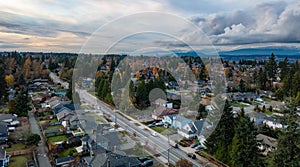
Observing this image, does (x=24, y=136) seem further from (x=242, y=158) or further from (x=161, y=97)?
(x=161, y=97)

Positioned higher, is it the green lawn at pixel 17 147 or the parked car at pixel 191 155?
the green lawn at pixel 17 147

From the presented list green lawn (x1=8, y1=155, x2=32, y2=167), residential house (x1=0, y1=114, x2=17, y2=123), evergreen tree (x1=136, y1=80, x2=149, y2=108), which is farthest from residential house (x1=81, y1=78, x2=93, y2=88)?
green lawn (x1=8, y1=155, x2=32, y2=167)

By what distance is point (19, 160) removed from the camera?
6.89m

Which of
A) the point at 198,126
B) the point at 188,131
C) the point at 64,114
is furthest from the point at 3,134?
the point at 198,126

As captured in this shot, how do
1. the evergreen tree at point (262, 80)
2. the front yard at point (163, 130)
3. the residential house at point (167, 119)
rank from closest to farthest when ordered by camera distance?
1. the front yard at point (163, 130)
2. the residential house at point (167, 119)
3. the evergreen tree at point (262, 80)

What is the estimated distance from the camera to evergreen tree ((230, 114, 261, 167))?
573cm

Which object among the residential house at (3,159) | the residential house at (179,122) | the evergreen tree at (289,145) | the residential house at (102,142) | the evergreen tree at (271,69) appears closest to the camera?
the evergreen tree at (289,145)

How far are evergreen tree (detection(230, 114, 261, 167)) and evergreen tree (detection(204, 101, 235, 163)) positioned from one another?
1.63ft

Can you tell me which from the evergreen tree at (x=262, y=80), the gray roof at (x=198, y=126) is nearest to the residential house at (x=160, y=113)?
the gray roof at (x=198, y=126)

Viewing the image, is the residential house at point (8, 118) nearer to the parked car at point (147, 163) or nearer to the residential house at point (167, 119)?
the residential house at point (167, 119)

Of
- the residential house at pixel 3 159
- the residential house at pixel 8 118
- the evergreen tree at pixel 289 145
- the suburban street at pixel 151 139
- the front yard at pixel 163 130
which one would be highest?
the evergreen tree at pixel 289 145

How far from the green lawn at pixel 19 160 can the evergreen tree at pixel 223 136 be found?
18.3 feet

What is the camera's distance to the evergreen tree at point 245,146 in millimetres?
5727

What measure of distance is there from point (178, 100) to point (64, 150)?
347 inches
